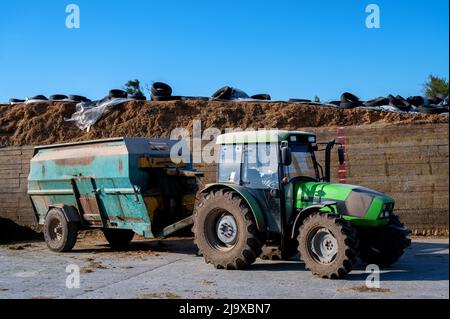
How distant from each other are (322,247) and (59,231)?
683 centimetres

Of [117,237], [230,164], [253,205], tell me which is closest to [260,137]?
[230,164]

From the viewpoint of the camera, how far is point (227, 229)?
30.8ft

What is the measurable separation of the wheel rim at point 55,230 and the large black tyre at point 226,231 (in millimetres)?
4402

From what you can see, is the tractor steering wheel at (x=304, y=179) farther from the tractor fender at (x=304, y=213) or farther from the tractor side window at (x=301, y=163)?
the tractor fender at (x=304, y=213)

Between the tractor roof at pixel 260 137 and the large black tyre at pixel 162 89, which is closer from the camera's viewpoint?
the tractor roof at pixel 260 137

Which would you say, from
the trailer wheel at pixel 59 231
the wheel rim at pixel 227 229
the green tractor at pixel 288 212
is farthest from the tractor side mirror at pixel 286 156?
the trailer wheel at pixel 59 231

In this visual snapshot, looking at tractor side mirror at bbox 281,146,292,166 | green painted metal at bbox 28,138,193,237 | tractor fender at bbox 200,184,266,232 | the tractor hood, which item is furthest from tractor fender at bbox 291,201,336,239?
green painted metal at bbox 28,138,193,237

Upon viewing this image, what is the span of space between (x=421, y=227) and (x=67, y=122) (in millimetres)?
12704

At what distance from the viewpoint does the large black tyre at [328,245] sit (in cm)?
788

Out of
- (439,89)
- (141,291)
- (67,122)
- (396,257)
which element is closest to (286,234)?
(396,257)

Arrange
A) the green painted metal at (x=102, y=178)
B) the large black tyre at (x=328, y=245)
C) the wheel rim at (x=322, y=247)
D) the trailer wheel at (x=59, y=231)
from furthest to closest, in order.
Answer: the trailer wheel at (x=59, y=231) < the green painted metal at (x=102, y=178) < the wheel rim at (x=322, y=247) < the large black tyre at (x=328, y=245)

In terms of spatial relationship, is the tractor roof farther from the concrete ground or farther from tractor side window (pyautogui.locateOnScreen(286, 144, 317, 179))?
the concrete ground

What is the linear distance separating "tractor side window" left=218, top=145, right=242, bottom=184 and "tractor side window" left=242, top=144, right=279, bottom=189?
0.13 meters

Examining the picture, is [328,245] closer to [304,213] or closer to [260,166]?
[304,213]
